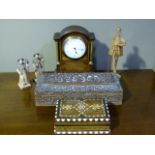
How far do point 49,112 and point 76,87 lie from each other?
0.43ft

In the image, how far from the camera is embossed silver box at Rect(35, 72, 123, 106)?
79 centimetres

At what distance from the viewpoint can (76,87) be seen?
2.70 feet

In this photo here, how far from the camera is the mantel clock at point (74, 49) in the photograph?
89cm

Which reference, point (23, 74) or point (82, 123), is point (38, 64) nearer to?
point (23, 74)

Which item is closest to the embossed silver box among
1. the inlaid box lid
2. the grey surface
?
the inlaid box lid

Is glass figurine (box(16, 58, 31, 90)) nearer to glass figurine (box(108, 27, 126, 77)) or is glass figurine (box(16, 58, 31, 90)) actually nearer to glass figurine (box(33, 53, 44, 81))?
glass figurine (box(33, 53, 44, 81))

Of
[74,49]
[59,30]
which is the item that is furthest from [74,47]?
[59,30]
